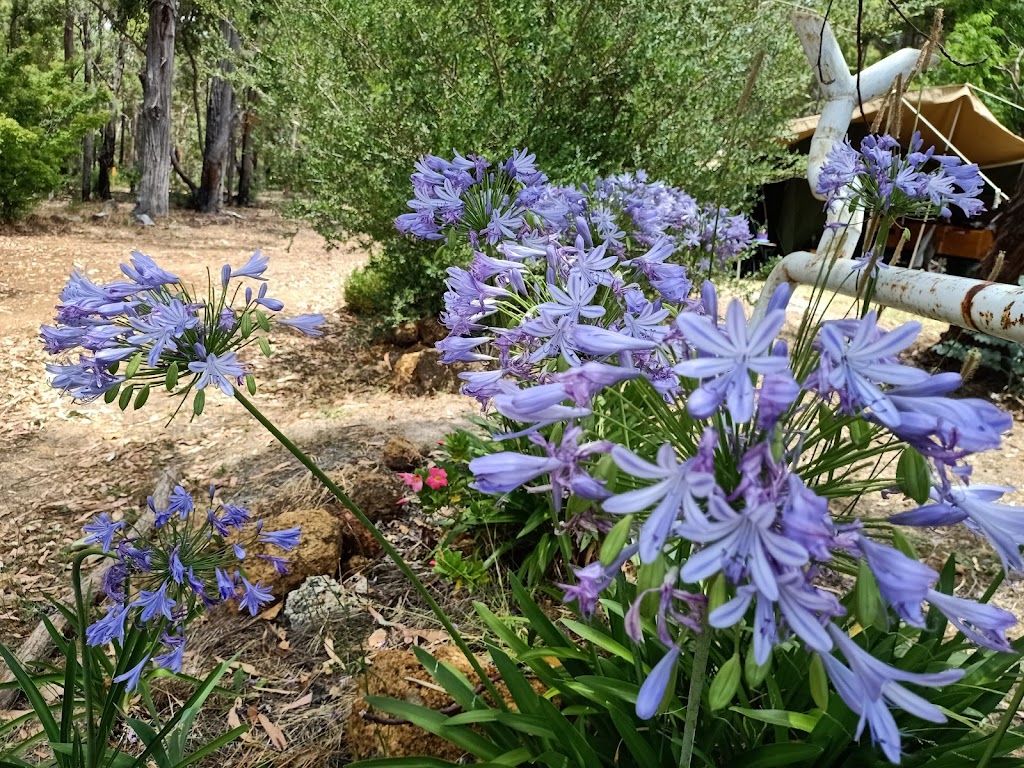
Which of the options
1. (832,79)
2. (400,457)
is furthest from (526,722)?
(832,79)

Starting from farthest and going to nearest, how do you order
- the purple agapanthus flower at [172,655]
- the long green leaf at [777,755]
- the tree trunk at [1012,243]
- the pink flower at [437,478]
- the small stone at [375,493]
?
the tree trunk at [1012,243]
the small stone at [375,493]
the pink flower at [437,478]
the purple agapanthus flower at [172,655]
the long green leaf at [777,755]

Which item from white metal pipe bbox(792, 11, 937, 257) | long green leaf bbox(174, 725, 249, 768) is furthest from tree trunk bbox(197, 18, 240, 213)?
long green leaf bbox(174, 725, 249, 768)

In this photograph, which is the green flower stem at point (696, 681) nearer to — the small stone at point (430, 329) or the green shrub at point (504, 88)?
the green shrub at point (504, 88)

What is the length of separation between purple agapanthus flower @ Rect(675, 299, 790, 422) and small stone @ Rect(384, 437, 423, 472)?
117 inches

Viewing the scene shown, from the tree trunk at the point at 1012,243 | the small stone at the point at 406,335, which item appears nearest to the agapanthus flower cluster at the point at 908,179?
Result: the tree trunk at the point at 1012,243

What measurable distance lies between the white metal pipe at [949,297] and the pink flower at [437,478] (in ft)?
4.99

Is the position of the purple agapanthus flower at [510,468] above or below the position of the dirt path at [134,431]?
above

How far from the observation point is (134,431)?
5027 millimetres

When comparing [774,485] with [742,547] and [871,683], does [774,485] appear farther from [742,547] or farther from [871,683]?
[871,683]

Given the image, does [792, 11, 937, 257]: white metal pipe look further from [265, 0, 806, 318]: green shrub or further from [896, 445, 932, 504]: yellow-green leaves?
[896, 445, 932, 504]: yellow-green leaves

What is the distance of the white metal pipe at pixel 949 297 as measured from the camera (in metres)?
1.84

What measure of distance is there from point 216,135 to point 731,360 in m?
17.7

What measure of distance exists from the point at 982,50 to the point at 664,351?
50.8 feet

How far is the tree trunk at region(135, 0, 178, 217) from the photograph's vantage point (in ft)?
42.5
